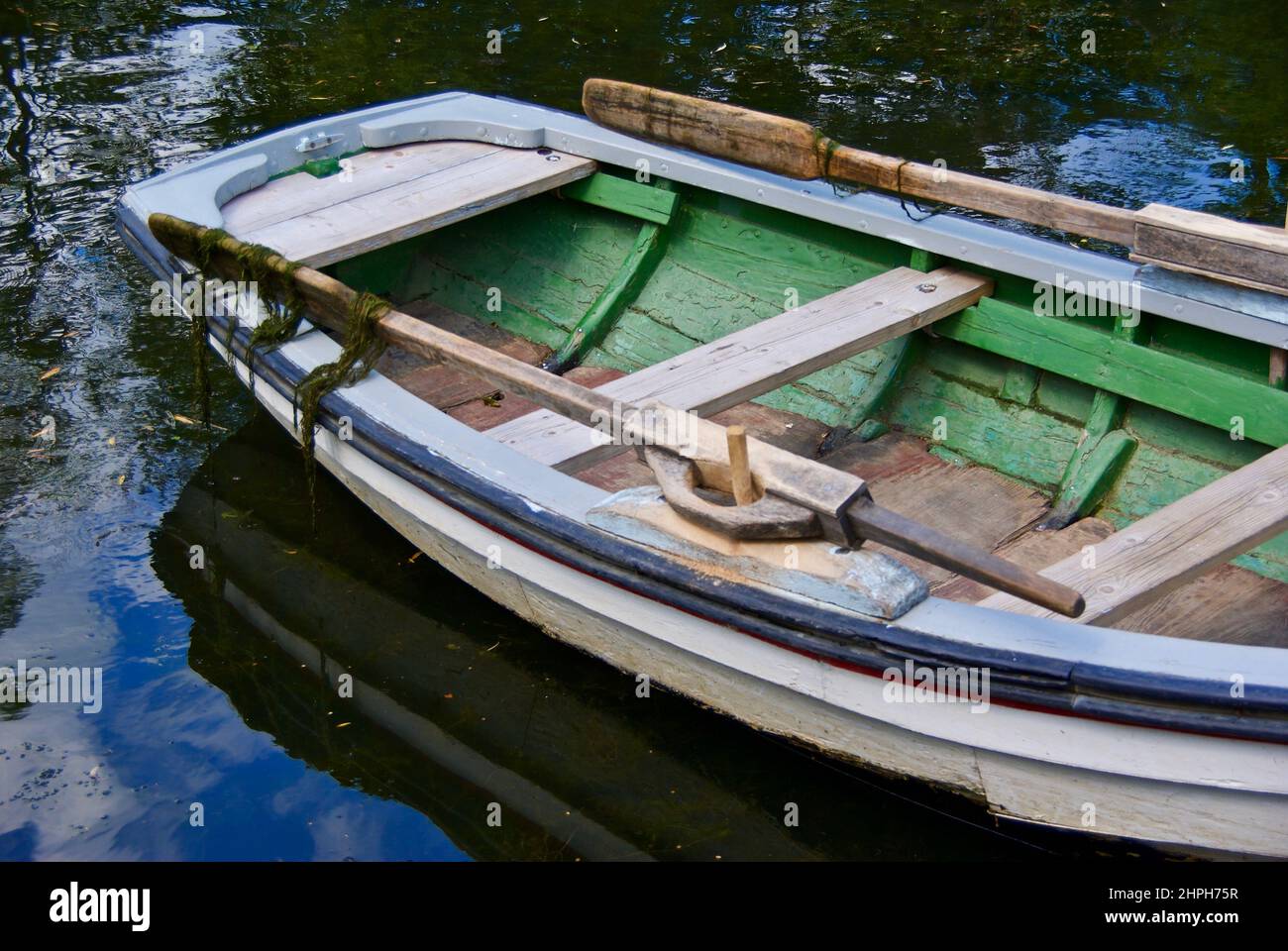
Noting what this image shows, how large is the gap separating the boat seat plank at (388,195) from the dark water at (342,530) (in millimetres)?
962

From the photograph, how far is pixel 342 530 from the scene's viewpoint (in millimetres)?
5125

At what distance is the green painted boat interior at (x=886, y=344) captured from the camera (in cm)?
419

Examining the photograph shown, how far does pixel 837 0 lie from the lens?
33.8 ft

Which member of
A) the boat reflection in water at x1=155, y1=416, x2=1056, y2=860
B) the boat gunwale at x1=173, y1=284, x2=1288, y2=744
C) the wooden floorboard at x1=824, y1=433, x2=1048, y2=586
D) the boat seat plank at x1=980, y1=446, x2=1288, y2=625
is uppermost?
the boat seat plank at x1=980, y1=446, x2=1288, y2=625

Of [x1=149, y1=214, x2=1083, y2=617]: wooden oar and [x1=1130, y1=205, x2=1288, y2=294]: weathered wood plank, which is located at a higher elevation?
[x1=1130, y1=205, x2=1288, y2=294]: weathered wood plank

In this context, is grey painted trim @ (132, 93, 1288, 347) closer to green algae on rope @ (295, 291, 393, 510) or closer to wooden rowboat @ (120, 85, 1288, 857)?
wooden rowboat @ (120, 85, 1288, 857)

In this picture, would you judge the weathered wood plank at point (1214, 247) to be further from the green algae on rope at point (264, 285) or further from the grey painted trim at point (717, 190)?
the green algae on rope at point (264, 285)

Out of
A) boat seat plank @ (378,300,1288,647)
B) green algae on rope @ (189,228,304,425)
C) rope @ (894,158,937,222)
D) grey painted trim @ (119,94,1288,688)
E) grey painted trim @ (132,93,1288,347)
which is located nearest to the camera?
grey painted trim @ (119,94,1288,688)

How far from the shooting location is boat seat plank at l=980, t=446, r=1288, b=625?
321cm
